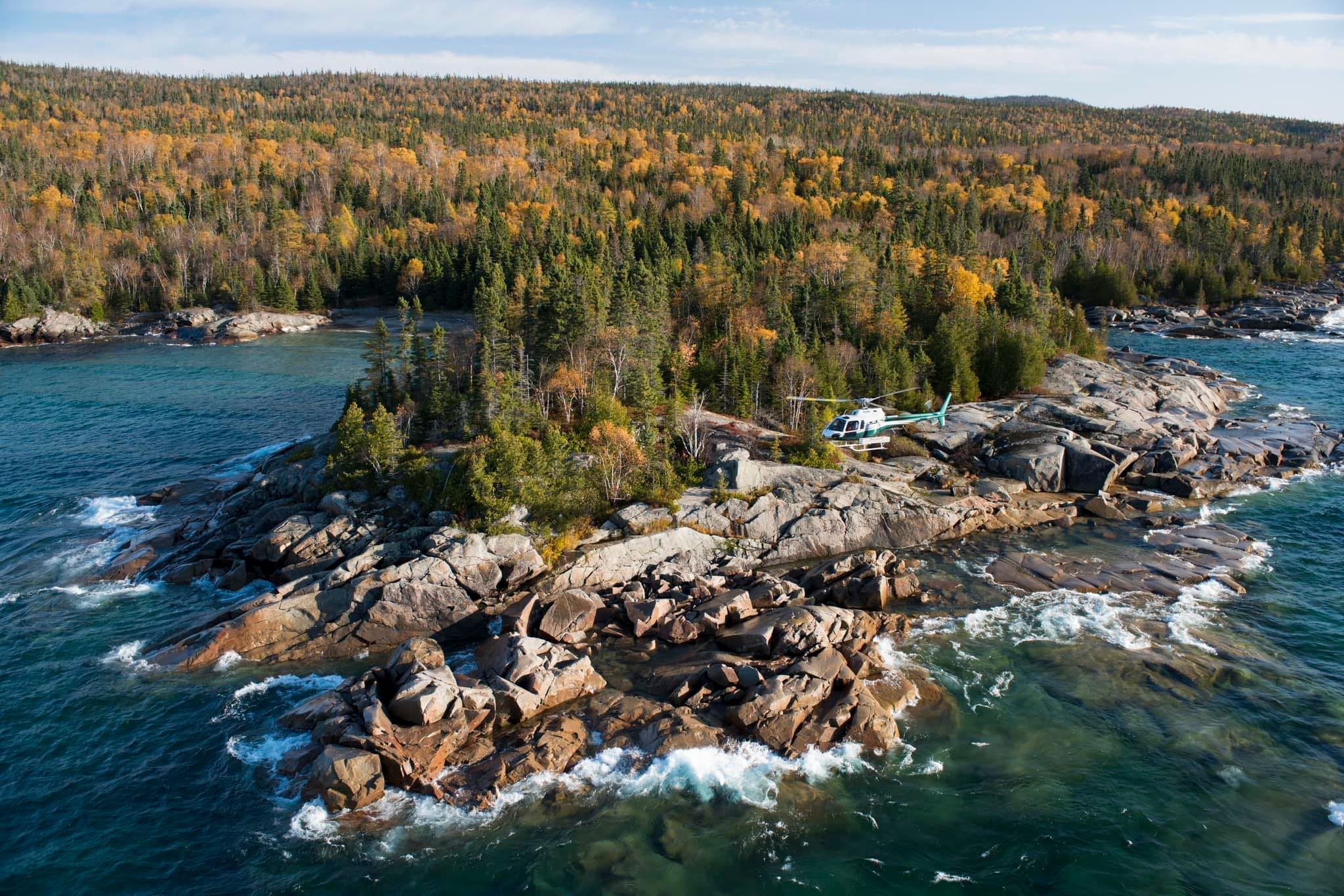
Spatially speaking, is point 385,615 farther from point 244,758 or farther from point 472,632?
point 244,758

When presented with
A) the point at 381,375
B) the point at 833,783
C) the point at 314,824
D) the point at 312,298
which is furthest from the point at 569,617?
the point at 312,298

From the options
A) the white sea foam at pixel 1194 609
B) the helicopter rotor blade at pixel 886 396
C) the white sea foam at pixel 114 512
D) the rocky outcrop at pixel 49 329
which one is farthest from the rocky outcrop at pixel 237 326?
the white sea foam at pixel 1194 609

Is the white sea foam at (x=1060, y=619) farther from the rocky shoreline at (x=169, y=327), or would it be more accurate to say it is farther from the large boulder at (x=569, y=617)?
the rocky shoreline at (x=169, y=327)

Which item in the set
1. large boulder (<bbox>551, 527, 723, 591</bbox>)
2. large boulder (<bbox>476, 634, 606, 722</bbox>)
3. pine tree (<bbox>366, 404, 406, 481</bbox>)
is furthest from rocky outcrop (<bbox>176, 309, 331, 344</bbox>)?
large boulder (<bbox>476, 634, 606, 722</bbox>)

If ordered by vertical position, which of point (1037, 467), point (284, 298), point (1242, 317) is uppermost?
point (1242, 317)

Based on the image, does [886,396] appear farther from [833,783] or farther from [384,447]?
[833,783]

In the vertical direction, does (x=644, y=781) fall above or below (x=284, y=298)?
below

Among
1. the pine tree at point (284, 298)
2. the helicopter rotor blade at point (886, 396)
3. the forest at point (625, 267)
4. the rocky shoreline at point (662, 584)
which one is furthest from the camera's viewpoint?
the pine tree at point (284, 298)
